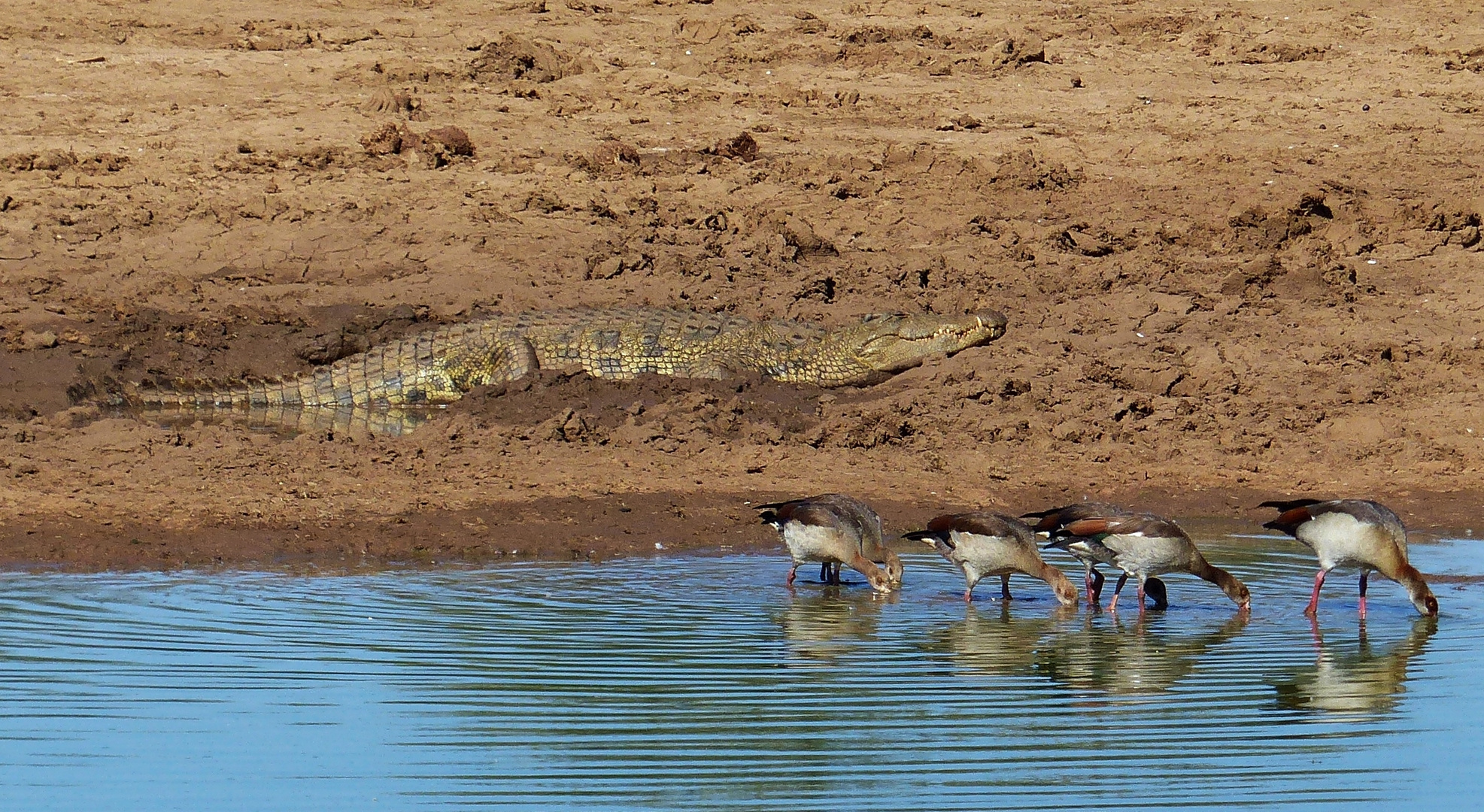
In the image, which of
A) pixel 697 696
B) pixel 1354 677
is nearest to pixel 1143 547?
pixel 1354 677

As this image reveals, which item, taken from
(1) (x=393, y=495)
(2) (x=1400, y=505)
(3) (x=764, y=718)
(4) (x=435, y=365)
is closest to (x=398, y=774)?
(3) (x=764, y=718)

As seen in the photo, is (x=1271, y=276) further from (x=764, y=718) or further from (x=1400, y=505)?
(x=764, y=718)

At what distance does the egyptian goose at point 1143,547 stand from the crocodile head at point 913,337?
4.52 m

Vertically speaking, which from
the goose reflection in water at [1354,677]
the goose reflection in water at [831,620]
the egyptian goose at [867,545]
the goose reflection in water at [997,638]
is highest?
the egyptian goose at [867,545]

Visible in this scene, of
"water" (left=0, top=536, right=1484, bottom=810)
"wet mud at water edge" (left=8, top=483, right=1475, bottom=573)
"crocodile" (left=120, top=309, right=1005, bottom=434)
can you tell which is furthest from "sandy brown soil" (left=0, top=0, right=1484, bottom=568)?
"water" (left=0, top=536, right=1484, bottom=810)

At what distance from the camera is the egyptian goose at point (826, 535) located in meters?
7.24

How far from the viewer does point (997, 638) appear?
6531mm

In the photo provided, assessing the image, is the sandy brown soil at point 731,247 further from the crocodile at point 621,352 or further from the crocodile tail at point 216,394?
the crocodile at point 621,352

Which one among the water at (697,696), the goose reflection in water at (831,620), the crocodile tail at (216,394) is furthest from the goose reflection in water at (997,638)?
the crocodile tail at (216,394)

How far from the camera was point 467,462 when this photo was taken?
922 centimetres

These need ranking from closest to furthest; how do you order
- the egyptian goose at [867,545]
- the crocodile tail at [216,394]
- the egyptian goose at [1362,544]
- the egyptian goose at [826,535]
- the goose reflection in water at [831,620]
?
the goose reflection in water at [831,620] → the egyptian goose at [1362,544] → the egyptian goose at [826,535] → the egyptian goose at [867,545] → the crocodile tail at [216,394]

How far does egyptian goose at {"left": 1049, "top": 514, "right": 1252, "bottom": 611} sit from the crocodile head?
4520mm

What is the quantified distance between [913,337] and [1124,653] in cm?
585

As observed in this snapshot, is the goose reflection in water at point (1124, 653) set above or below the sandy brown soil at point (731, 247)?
below
